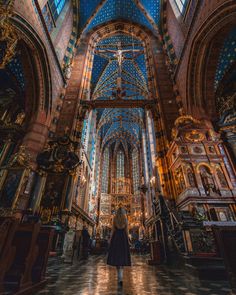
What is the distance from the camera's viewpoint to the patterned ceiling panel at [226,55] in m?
8.52

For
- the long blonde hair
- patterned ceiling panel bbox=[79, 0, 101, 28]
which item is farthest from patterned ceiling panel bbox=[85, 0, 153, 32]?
the long blonde hair

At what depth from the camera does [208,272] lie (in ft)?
10.5

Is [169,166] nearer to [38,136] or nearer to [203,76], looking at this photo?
[203,76]

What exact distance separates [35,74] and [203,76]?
34.1 feet

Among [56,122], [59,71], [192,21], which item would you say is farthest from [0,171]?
[192,21]

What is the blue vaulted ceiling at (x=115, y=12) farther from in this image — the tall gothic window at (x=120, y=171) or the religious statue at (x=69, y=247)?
the tall gothic window at (x=120, y=171)

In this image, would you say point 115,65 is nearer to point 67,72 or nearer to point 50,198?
point 67,72

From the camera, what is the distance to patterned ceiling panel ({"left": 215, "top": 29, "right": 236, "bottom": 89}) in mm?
8524

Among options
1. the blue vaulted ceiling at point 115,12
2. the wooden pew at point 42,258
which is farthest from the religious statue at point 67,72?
the wooden pew at point 42,258

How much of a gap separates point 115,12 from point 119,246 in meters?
23.1

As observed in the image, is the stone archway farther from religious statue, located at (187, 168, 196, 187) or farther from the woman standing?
the woman standing

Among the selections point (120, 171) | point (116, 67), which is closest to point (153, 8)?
point (116, 67)

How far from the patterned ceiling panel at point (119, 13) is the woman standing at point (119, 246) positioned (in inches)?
799

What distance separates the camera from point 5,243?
2.04 meters
